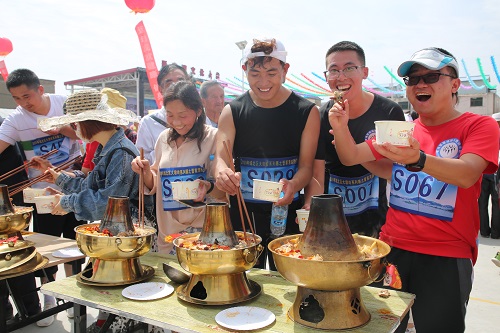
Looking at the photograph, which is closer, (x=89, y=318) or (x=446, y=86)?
(x=446, y=86)

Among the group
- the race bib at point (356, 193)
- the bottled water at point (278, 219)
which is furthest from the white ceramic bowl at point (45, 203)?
the race bib at point (356, 193)

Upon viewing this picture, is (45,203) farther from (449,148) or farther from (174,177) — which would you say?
(449,148)

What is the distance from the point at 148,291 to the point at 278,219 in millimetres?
874

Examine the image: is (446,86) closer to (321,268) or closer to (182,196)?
(321,268)

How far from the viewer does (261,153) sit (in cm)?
243

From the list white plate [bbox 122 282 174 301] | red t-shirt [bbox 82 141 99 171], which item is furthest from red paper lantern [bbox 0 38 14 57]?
white plate [bbox 122 282 174 301]

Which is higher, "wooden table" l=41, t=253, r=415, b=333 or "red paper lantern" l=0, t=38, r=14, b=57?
"red paper lantern" l=0, t=38, r=14, b=57

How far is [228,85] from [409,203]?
22.6 m

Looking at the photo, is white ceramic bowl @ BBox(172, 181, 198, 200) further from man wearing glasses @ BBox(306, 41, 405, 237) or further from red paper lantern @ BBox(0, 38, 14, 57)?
red paper lantern @ BBox(0, 38, 14, 57)

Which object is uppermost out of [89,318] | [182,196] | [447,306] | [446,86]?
[446,86]

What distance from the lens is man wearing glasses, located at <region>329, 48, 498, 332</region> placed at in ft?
5.94

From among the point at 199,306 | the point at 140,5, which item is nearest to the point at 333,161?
the point at 199,306

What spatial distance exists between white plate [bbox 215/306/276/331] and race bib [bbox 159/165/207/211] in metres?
1.09

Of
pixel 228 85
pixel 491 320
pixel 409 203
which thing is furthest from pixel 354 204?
pixel 228 85
